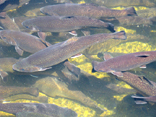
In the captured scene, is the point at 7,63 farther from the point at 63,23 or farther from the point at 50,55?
the point at 63,23

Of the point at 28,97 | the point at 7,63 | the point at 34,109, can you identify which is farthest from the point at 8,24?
the point at 34,109

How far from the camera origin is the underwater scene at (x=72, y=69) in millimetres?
3428

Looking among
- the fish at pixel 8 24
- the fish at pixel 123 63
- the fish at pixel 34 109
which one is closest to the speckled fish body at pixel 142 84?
the fish at pixel 123 63

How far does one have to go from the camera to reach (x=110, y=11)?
489cm

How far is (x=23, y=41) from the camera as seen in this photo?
404 cm

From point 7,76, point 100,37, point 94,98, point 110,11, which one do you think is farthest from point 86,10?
point 7,76

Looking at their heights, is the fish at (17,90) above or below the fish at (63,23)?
below

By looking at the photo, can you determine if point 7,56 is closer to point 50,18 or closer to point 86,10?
point 50,18

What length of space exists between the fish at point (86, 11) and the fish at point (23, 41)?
168 cm

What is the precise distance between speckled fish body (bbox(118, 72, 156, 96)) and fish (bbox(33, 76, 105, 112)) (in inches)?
54.7

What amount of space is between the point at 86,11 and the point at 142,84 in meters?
3.22

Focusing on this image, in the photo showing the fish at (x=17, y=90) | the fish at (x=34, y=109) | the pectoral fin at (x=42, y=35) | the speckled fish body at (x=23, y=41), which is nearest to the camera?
the fish at (x=34, y=109)

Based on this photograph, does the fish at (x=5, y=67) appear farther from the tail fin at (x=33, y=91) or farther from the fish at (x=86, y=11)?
the fish at (x=86, y=11)

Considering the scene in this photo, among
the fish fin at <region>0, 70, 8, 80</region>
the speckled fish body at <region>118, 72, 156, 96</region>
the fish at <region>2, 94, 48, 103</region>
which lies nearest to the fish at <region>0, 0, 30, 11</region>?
the fish fin at <region>0, 70, 8, 80</region>
